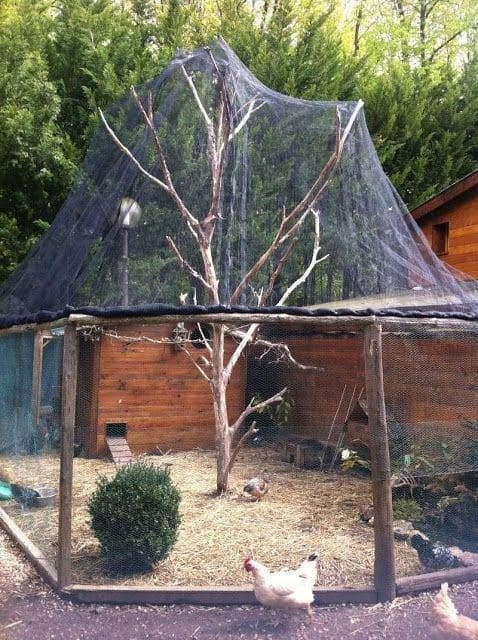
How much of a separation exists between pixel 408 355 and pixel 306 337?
2449mm

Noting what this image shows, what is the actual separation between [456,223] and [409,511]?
5.68 m

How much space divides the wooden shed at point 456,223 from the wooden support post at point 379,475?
5426mm

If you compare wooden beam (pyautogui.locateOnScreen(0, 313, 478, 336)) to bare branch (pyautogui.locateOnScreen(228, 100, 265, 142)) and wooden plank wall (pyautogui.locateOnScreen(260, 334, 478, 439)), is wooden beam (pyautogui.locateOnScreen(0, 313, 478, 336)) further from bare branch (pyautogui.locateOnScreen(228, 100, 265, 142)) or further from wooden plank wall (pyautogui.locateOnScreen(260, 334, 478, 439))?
bare branch (pyautogui.locateOnScreen(228, 100, 265, 142))

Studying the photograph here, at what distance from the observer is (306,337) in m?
8.59

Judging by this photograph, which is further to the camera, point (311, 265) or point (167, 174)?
point (311, 265)

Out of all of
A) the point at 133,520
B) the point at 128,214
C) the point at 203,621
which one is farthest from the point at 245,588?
the point at 128,214

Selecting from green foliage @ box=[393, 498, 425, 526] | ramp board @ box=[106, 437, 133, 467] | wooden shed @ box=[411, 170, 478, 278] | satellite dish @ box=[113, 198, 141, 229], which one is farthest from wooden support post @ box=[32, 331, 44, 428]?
wooden shed @ box=[411, 170, 478, 278]

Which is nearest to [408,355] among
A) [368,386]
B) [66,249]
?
[368,386]

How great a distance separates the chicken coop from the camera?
4.43 metres

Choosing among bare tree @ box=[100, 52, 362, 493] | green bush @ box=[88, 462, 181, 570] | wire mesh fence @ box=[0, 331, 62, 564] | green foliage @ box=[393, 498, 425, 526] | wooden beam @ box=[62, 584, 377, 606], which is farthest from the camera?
bare tree @ box=[100, 52, 362, 493]

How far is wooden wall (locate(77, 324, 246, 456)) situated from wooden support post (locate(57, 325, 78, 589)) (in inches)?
166

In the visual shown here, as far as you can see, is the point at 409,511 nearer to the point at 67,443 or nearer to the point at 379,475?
the point at 379,475

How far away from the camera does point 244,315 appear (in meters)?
4.37

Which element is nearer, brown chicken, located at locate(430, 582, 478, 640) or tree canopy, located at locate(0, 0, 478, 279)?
brown chicken, located at locate(430, 582, 478, 640)
